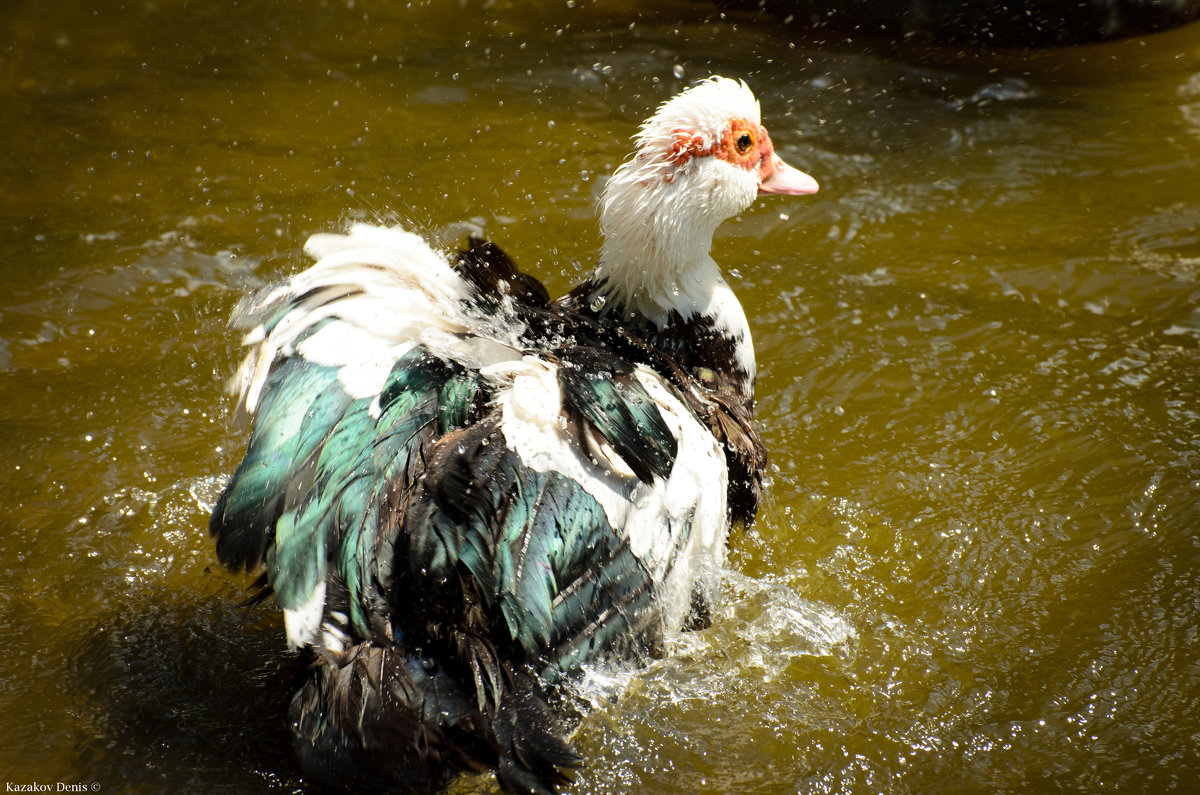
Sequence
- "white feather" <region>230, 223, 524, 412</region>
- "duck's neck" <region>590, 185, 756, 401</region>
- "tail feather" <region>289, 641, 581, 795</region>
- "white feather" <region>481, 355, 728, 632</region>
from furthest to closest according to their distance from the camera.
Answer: "duck's neck" <region>590, 185, 756, 401</region> → "white feather" <region>230, 223, 524, 412</region> → "white feather" <region>481, 355, 728, 632</region> → "tail feather" <region>289, 641, 581, 795</region>

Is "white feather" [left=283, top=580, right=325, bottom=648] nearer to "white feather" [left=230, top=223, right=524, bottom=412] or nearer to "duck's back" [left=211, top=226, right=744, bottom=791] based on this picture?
"duck's back" [left=211, top=226, right=744, bottom=791]

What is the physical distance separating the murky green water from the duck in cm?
24

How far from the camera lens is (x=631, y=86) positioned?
4758 mm

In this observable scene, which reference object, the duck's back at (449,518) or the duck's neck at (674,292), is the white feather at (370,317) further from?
the duck's neck at (674,292)

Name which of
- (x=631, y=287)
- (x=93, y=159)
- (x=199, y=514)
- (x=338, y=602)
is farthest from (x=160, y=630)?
(x=93, y=159)

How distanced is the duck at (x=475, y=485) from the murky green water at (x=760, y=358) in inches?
9.6

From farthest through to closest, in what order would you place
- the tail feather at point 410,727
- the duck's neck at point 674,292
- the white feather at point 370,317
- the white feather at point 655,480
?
1. the duck's neck at point 674,292
2. the white feather at point 370,317
3. the white feather at point 655,480
4. the tail feather at point 410,727

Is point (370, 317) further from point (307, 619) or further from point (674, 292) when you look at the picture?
point (674, 292)

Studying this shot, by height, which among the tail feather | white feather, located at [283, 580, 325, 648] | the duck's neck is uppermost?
the duck's neck

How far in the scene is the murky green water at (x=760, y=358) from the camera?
2.12m

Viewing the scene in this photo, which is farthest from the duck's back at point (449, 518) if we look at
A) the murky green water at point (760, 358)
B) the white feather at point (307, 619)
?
the murky green water at point (760, 358)

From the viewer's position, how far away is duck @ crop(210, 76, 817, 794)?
1.77 metres

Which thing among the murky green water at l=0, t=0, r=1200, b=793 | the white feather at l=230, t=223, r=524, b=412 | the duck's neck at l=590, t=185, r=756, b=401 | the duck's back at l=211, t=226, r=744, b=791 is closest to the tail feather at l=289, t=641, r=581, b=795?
the duck's back at l=211, t=226, r=744, b=791

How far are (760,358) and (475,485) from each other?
1.70 meters
